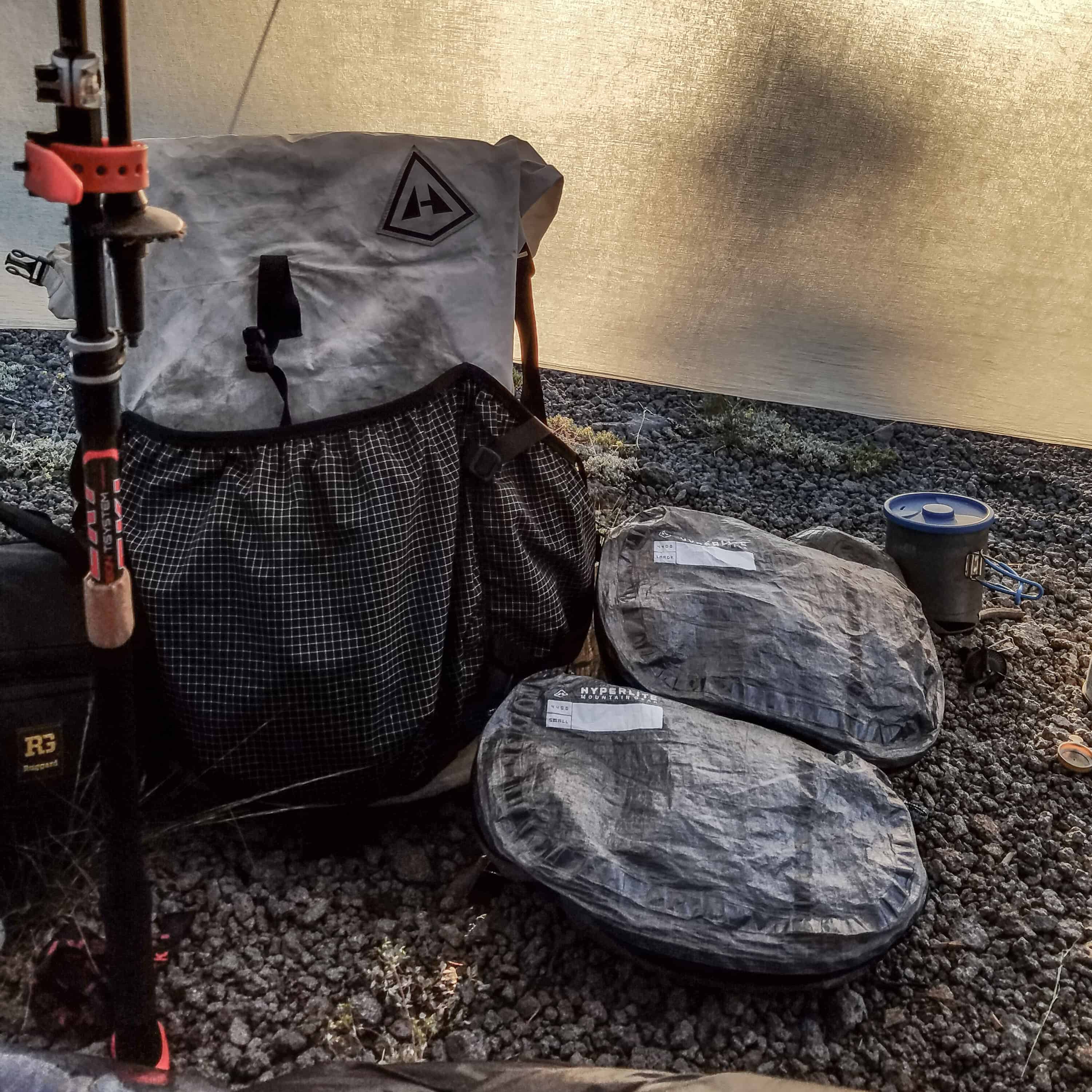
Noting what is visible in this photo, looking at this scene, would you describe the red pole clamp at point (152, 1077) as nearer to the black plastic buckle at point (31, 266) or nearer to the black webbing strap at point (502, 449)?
the black webbing strap at point (502, 449)

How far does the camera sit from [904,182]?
1.59 metres

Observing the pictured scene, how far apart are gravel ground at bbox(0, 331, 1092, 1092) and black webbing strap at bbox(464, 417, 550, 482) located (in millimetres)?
543

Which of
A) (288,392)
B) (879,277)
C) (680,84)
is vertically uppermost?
(680,84)

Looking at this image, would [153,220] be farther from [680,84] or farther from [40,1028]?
[680,84]

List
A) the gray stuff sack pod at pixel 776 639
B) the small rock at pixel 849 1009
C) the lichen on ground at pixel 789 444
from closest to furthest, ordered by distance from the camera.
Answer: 1. the small rock at pixel 849 1009
2. the gray stuff sack pod at pixel 776 639
3. the lichen on ground at pixel 789 444

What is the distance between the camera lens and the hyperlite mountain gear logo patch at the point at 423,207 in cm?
143

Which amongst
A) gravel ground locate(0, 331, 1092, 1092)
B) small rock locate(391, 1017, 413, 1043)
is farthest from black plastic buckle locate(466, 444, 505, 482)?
small rock locate(391, 1017, 413, 1043)

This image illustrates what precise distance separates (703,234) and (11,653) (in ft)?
4.05

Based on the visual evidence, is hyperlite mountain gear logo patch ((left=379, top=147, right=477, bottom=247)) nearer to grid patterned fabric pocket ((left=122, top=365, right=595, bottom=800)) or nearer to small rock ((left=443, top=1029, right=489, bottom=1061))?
grid patterned fabric pocket ((left=122, top=365, right=595, bottom=800))

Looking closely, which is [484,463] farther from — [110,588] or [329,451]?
[110,588]

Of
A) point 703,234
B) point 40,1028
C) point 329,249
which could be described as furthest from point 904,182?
point 40,1028

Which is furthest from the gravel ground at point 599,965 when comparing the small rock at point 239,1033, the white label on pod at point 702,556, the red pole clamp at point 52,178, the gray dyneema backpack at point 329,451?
the red pole clamp at point 52,178

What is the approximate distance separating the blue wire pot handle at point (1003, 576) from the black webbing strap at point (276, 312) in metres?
1.43

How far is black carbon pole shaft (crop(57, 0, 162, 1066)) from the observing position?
0.70m
